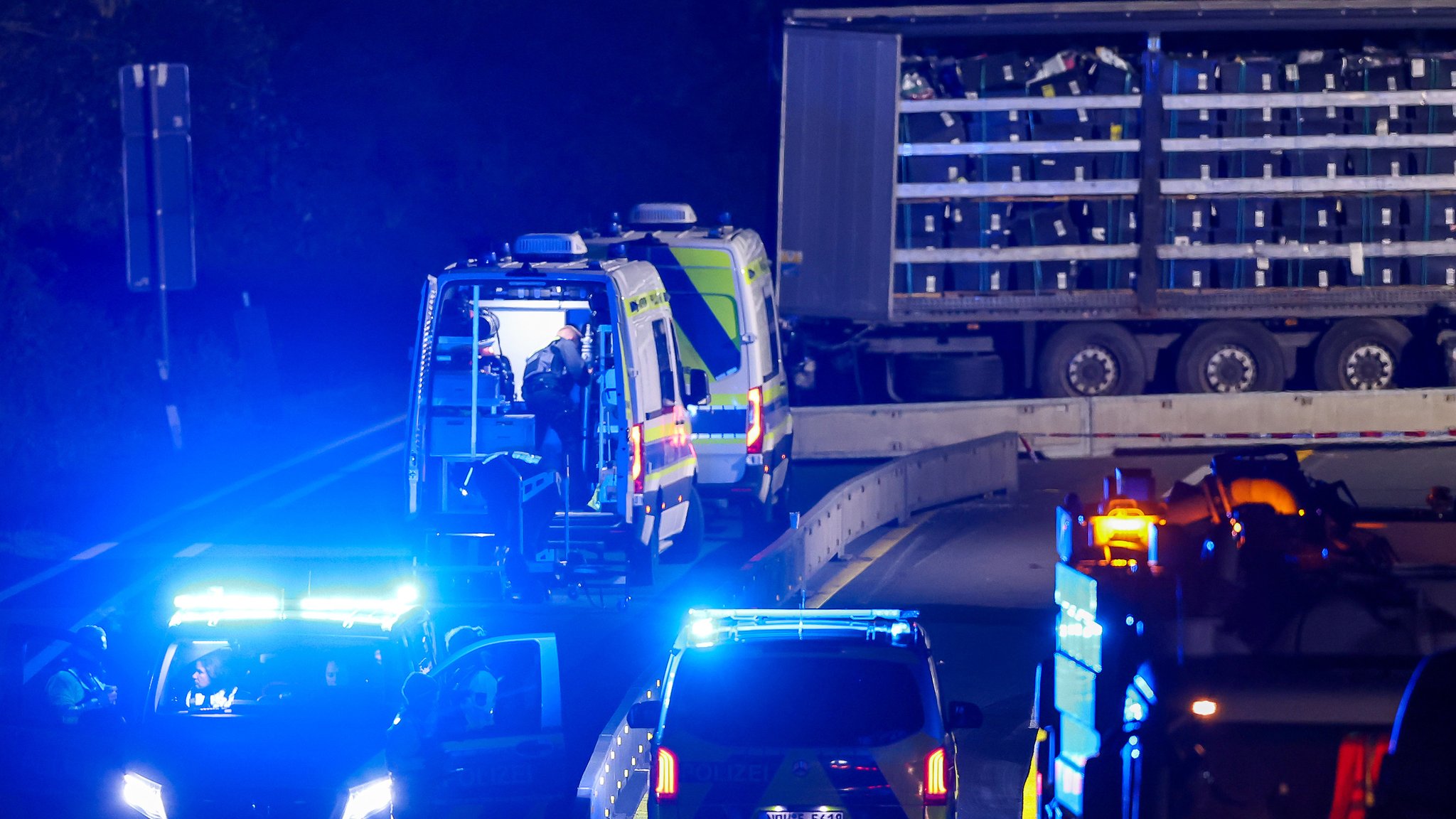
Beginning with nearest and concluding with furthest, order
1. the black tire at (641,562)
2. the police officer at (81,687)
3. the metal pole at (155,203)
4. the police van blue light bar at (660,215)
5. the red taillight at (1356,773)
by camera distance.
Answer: the red taillight at (1356,773), the police officer at (81,687), the black tire at (641,562), the police van blue light bar at (660,215), the metal pole at (155,203)

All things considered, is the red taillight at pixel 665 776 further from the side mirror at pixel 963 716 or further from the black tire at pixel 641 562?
the black tire at pixel 641 562

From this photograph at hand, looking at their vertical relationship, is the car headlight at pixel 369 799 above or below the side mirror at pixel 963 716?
below

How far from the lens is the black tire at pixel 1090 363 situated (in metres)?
23.7

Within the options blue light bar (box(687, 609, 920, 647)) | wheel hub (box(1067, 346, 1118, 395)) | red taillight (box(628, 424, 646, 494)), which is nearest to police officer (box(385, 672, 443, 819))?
blue light bar (box(687, 609, 920, 647))

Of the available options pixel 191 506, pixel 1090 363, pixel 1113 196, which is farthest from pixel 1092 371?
pixel 191 506

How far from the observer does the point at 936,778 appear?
300 inches

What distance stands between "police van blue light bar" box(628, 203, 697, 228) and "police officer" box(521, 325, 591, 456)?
12.0 ft

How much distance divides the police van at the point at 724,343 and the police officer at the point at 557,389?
157 centimetres

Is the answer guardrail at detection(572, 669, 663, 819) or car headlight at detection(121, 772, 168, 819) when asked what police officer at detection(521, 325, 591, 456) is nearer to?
guardrail at detection(572, 669, 663, 819)

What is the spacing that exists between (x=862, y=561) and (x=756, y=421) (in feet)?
4.57

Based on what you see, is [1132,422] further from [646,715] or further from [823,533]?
[646,715]

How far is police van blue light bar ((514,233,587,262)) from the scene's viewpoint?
13727 millimetres

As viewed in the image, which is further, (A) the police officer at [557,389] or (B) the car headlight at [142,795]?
(A) the police officer at [557,389]

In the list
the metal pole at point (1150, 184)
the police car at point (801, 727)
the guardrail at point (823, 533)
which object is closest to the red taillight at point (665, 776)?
the police car at point (801, 727)
